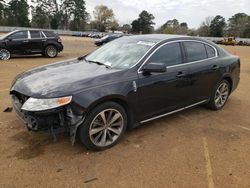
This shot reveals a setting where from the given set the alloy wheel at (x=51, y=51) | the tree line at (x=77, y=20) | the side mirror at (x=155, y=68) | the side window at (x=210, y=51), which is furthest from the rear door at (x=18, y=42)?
the tree line at (x=77, y=20)

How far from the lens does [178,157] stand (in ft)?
12.8

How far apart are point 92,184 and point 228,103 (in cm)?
448

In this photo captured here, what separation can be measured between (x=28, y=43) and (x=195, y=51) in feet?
36.4

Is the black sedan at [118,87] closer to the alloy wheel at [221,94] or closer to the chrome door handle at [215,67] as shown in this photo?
the chrome door handle at [215,67]

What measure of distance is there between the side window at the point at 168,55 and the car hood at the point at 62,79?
79cm

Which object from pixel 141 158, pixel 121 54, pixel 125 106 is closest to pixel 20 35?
pixel 121 54

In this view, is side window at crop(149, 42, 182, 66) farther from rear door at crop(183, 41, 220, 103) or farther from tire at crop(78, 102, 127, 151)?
tire at crop(78, 102, 127, 151)

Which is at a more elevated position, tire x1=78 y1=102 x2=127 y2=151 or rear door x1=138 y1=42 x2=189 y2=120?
rear door x1=138 y1=42 x2=189 y2=120

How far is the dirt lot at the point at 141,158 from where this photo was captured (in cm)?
334

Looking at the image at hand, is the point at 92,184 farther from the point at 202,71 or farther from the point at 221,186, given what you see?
the point at 202,71

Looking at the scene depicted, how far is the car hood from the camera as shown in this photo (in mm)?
3631

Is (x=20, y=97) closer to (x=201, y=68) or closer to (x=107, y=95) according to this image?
(x=107, y=95)

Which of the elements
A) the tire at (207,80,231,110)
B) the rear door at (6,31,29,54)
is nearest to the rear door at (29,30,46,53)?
the rear door at (6,31,29,54)

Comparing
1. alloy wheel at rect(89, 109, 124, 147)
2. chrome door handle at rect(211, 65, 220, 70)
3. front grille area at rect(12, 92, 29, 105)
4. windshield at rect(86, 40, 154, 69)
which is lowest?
alloy wheel at rect(89, 109, 124, 147)
